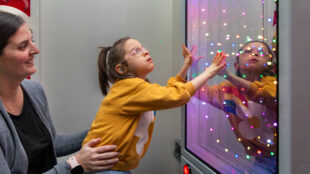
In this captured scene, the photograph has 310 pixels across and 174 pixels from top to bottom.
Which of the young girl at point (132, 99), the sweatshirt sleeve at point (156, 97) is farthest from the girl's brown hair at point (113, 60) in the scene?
the sweatshirt sleeve at point (156, 97)

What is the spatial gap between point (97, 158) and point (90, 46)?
0.97 metres

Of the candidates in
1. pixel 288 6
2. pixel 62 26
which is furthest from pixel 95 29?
pixel 288 6

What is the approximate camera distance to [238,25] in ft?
2.43

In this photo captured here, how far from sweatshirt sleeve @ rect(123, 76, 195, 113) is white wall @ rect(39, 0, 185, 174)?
73cm

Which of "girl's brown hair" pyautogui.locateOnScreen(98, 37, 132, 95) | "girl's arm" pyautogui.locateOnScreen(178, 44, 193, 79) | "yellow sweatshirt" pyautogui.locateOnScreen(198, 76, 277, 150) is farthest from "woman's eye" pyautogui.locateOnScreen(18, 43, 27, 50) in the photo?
"yellow sweatshirt" pyautogui.locateOnScreen(198, 76, 277, 150)

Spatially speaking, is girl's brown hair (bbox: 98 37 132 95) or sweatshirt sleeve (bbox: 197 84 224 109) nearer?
sweatshirt sleeve (bbox: 197 84 224 109)

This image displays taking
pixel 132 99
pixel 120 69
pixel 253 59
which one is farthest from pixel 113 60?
pixel 253 59

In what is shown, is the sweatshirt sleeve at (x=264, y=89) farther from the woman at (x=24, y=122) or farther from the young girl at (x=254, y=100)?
the woman at (x=24, y=122)

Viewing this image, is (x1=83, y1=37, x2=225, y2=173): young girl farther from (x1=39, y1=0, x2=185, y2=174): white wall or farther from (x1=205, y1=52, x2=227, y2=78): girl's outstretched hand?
(x1=39, y1=0, x2=185, y2=174): white wall

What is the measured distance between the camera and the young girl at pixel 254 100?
0.58m

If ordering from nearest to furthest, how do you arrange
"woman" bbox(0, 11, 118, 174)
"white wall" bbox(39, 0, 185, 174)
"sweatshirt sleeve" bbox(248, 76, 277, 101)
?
"sweatshirt sleeve" bbox(248, 76, 277, 101), "woman" bbox(0, 11, 118, 174), "white wall" bbox(39, 0, 185, 174)

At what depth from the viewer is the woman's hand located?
83cm

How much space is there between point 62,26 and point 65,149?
2.89 feet

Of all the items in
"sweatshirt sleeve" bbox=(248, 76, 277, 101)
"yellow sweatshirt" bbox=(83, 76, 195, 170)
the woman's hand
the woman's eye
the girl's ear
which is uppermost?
the woman's eye
